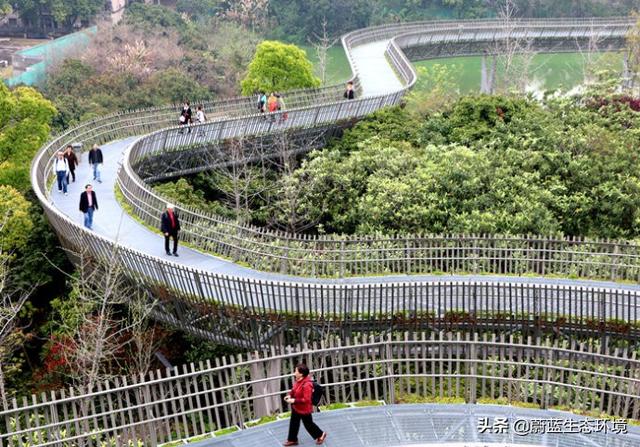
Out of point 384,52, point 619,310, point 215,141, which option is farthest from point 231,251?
point 384,52

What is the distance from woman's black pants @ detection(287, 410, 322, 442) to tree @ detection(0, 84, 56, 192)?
76.7 feet

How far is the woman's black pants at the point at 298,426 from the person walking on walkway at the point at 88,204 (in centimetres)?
1352

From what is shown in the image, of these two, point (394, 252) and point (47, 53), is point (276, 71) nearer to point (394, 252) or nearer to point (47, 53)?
Result: point (394, 252)

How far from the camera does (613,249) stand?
26047 millimetres

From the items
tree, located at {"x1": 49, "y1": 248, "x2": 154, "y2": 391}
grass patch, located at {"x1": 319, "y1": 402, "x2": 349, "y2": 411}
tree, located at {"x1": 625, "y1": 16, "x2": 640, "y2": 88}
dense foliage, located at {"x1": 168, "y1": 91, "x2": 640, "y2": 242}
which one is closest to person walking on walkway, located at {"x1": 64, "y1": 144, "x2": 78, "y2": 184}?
tree, located at {"x1": 49, "y1": 248, "x2": 154, "y2": 391}

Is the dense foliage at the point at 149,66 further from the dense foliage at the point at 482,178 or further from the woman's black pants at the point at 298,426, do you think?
the woman's black pants at the point at 298,426

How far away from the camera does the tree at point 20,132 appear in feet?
118

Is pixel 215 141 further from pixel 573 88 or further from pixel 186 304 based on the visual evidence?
pixel 573 88

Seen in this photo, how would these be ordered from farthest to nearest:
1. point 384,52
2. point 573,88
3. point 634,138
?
1. point 573,88
2. point 384,52
3. point 634,138

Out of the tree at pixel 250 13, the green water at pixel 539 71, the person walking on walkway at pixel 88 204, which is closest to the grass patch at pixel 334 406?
the person walking on walkway at pixel 88 204

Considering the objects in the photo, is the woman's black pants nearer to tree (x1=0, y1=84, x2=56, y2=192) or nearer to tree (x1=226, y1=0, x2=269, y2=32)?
tree (x1=0, y1=84, x2=56, y2=192)

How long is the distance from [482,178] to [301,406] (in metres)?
18.4

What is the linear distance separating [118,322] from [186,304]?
263cm

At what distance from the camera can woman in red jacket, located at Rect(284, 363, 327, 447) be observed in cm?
1472
